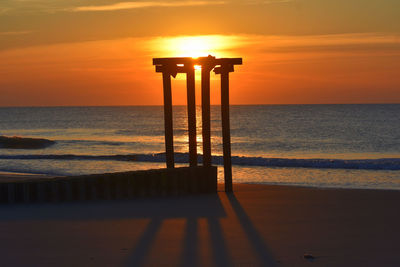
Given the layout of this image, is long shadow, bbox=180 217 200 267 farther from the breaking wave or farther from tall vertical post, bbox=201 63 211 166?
the breaking wave

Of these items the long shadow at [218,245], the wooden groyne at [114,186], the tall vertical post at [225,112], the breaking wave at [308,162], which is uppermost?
the tall vertical post at [225,112]

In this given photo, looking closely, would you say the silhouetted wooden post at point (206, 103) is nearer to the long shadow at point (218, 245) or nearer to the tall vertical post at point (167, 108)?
the tall vertical post at point (167, 108)

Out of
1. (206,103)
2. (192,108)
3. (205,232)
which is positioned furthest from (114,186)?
(205,232)

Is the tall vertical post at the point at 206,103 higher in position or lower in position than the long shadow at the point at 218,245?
higher

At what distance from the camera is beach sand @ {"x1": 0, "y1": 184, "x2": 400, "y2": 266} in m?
7.50

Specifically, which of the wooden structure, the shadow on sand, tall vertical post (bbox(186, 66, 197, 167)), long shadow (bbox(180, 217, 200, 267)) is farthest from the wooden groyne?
long shadow (bbox(180, 217, 200, 267))

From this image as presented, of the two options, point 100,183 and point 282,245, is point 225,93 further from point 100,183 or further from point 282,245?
point 282,245

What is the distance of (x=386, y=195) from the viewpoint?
538 inches

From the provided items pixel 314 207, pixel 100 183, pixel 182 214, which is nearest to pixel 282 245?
pixel 182 214


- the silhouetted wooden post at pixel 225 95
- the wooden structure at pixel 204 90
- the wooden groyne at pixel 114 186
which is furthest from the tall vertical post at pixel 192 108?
the wooden groyne at pixel 114 186

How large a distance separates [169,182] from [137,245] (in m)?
4.57

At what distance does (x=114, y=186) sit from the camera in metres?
12.3

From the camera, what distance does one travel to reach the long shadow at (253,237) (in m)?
7.49

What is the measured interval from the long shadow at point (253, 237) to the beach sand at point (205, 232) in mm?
14
